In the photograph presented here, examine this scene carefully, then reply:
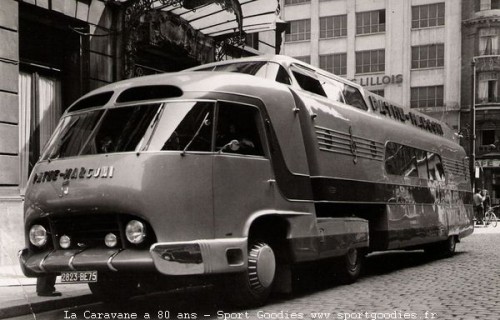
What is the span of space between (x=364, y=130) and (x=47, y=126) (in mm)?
6691

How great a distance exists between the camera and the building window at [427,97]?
5409 cm

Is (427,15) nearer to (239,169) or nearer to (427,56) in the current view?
(427,56)

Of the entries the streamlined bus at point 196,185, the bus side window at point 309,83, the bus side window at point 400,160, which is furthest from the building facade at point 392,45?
the streamlined bus at point 196,185

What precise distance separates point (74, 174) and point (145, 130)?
90 cm

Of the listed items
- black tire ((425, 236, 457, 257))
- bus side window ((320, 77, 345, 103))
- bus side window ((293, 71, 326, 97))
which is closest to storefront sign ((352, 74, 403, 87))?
black tire ((425, 236, 457, 257))

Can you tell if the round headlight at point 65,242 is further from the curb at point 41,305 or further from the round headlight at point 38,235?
the curb at point 41,305

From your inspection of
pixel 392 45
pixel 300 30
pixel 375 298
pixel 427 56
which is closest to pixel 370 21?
pixel 392 45

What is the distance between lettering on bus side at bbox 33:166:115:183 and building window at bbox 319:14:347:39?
171ft

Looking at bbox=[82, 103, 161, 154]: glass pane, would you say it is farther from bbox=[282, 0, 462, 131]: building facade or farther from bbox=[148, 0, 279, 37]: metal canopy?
bbox=[282, 0, 462, 131]: building facade

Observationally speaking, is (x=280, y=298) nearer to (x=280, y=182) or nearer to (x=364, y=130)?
(x=280, y=182)

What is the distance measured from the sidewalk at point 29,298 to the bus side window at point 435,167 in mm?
8643

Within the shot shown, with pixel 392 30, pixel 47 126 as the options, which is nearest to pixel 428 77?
pixel 392 30

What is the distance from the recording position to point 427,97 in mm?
54406

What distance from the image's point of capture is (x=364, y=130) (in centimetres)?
1116
